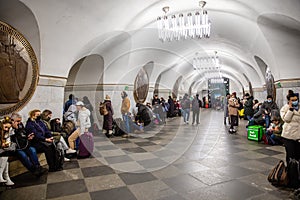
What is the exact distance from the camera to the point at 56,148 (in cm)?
429

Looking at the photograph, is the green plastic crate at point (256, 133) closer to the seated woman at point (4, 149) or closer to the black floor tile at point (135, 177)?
the black floor tile at point (135, 177)

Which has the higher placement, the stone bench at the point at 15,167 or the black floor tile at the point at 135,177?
the stone bench at the point at 15,167

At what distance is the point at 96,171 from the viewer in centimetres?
402

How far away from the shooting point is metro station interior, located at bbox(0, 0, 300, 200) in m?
3.33

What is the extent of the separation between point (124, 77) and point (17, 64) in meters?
5.32

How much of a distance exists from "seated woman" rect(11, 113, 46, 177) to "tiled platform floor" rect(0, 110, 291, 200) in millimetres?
199

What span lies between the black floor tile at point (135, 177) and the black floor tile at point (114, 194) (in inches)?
11.8

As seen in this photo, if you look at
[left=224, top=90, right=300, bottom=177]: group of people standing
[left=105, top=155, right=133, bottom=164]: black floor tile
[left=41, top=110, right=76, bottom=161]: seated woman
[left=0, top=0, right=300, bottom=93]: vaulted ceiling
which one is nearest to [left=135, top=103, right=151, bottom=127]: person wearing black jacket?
[left=0, top=0, right=300, bottom=93]: vaulted ceiling

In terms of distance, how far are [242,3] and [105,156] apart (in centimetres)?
564

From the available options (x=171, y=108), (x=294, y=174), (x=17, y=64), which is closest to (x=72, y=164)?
(x=17, y=64)

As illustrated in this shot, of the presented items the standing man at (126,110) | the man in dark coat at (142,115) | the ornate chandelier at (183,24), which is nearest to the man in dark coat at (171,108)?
the man in dark coat at (142,115)

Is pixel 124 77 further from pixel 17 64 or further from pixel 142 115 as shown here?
pixel 17 64

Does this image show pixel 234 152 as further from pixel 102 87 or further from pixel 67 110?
pixel 102 87

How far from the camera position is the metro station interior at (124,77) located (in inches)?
131
